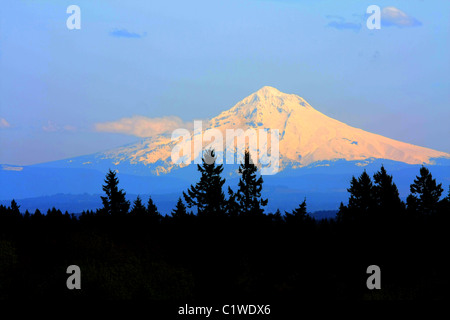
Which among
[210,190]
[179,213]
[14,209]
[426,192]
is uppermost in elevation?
[426,192]

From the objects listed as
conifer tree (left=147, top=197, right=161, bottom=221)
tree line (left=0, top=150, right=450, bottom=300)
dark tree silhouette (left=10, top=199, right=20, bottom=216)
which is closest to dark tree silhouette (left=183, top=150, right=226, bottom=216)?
conifer tree (left=147, top=197, right=161, bottom=221)

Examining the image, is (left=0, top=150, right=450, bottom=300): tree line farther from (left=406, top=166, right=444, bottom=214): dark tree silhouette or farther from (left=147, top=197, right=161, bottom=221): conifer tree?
(left=406, top=166, right=444, bottom=214): dark tree silhouette

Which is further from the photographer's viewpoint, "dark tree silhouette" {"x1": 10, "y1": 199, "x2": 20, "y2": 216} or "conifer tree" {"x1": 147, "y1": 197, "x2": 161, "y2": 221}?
"dark tree silhouette" {"x1": 10, "y1": 199, "x2": 20, "y2": 216}

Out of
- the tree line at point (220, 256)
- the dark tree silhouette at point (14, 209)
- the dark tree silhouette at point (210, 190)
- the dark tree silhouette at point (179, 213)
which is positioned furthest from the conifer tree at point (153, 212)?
the dark tree silhouette at point (14, 209)

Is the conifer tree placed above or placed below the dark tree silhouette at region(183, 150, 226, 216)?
below

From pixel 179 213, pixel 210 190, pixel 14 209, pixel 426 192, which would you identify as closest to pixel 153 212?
pixel 14 209

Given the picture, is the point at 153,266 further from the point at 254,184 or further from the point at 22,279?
the point at 254,184

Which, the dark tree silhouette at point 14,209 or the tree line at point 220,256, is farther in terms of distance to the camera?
the dark tree silhouette at point 14,209

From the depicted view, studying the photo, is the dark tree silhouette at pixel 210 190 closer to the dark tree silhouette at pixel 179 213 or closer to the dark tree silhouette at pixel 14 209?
the dark tree silhouette at pixel 179 213

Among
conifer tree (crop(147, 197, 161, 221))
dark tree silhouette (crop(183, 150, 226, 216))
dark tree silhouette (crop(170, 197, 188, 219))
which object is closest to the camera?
dark tree silhouette (crop(170, 197, 188, 219))

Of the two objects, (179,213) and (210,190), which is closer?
(179,213)

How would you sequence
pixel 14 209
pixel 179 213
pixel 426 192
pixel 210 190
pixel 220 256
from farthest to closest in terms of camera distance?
pixel 426 192 < pixel 210 190 < pixel 14 209 < pixel 179 213 < pixel 220 256

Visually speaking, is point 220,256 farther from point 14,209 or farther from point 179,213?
point 14,209

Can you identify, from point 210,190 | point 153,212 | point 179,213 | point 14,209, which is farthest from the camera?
point 210,190
